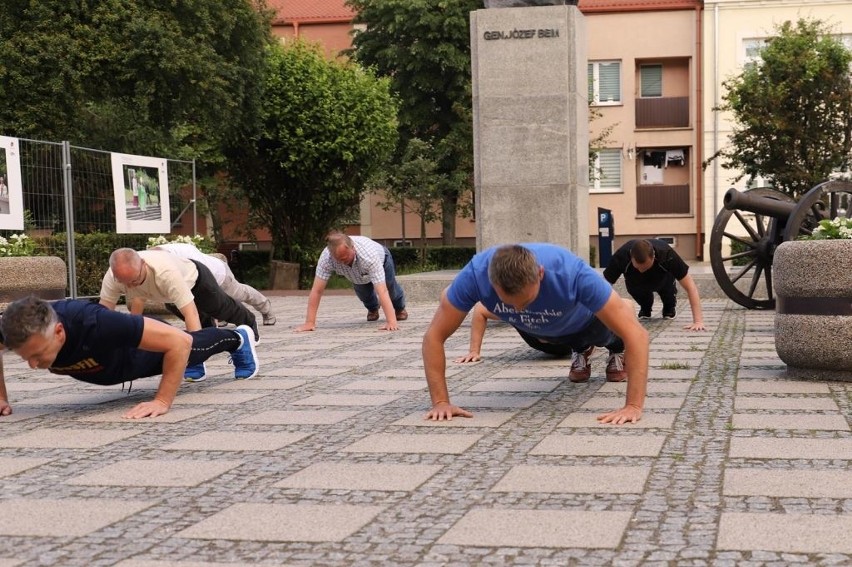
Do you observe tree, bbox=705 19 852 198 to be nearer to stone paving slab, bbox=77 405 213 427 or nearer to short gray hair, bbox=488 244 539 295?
stone paving slab, bbox=77 405 213 427

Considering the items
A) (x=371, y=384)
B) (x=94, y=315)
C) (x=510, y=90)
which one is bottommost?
(x=371, y=384)

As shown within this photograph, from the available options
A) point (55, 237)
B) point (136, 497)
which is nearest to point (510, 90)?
point (55, 237)

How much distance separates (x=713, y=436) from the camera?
593cm

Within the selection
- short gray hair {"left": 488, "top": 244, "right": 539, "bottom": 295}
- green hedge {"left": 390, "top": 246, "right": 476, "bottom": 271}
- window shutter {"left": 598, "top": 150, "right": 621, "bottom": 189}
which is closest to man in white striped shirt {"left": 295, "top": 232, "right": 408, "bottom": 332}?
short gray hair {"left": 488, "top": 244, "right": 539, "bottom": 295}

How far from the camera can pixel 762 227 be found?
14.4 m

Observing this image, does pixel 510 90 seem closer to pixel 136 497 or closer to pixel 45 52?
pixel 136 497

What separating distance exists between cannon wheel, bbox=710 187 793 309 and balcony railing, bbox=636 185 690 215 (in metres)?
23.3

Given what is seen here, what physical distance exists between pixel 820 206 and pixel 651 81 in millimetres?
27033

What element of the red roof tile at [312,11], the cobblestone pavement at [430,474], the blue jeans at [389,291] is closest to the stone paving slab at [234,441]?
the cobblestone pavement at [430,474]

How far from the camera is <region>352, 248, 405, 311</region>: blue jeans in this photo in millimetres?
14156

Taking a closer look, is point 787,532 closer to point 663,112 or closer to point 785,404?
point 785,404

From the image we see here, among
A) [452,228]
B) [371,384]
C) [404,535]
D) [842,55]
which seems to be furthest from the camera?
[452,228]

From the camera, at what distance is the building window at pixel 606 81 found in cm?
3850

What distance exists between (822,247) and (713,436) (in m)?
2.53
